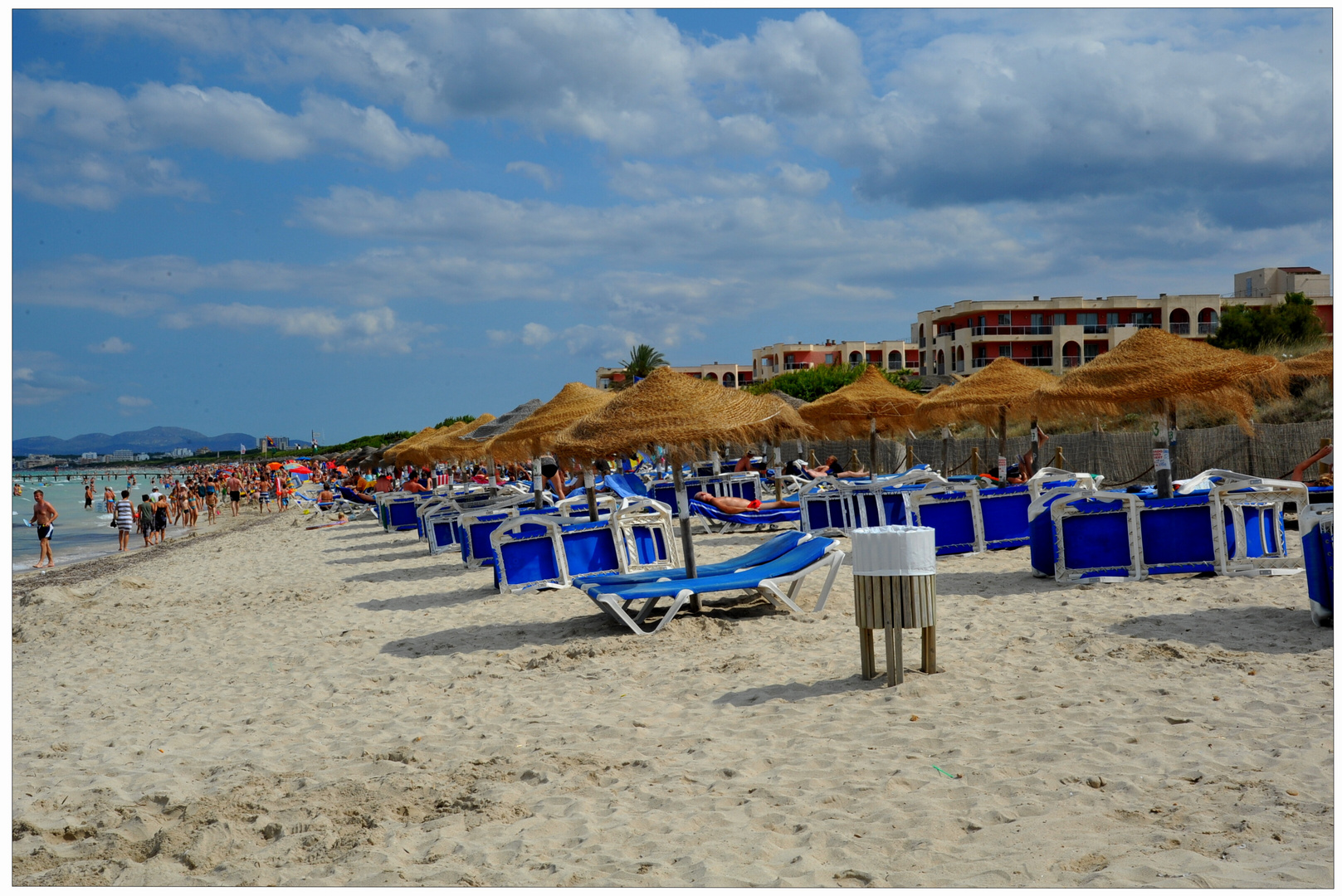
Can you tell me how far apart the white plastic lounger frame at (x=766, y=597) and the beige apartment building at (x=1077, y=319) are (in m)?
53.8

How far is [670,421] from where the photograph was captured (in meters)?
7.50

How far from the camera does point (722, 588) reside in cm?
704

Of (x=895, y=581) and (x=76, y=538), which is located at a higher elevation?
(x=895, y=581)

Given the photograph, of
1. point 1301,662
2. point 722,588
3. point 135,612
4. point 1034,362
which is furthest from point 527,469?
point 1034,362

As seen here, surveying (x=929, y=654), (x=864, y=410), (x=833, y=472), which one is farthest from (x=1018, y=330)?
(x=929, y=654)

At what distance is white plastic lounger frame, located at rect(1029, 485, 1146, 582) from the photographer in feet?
25.9

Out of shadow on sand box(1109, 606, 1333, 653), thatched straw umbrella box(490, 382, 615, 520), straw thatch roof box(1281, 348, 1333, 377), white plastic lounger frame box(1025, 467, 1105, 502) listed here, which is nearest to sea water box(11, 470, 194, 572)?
thatched straw umbrella box(490, 382, 615, 520)

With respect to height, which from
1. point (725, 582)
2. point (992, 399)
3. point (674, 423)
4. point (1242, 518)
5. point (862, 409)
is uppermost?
point (862, 409)

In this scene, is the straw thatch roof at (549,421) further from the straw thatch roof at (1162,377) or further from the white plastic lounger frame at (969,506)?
the straw thatch roof at (1162,377)

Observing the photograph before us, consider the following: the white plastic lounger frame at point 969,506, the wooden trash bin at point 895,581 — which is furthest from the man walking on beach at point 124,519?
the wooden trash bin at point 895,581

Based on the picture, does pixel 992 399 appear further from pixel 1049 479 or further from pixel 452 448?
pixel 452 448

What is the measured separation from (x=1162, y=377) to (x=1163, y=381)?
53 millimetres

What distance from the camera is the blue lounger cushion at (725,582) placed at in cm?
700

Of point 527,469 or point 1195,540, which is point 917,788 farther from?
point 527,469
